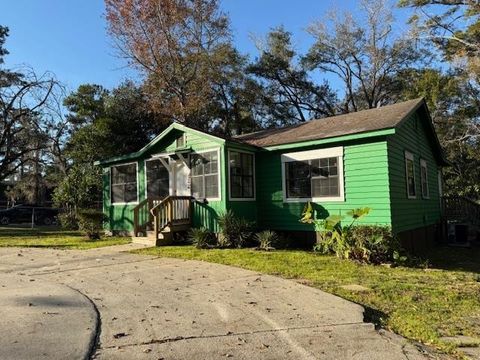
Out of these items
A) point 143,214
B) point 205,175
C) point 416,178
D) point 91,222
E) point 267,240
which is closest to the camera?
point 267,240

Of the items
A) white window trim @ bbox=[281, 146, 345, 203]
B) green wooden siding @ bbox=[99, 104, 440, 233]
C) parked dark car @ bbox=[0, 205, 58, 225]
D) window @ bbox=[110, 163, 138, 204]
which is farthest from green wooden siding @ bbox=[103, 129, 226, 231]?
parked dark car @ bbox=[0, 205, 58, 225]

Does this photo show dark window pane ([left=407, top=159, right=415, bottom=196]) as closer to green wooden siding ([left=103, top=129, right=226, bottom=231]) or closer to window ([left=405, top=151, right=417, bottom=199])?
window ([left=405, top=151, right=417, bottom=199])

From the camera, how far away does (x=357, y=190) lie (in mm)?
12367

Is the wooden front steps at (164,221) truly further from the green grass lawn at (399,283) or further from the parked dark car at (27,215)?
the parked dark car at (27,215)

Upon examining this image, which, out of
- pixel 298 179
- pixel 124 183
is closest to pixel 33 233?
pixel 124 183

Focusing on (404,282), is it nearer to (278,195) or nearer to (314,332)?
(314,332)

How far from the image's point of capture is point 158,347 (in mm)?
4582

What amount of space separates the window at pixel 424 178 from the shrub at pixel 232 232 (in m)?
6.87

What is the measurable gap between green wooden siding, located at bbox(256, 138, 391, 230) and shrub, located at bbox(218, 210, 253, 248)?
1352 millimetres

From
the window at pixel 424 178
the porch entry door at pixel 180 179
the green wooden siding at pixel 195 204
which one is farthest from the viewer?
the window at pixel 424 178

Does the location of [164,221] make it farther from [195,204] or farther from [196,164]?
[196,164]

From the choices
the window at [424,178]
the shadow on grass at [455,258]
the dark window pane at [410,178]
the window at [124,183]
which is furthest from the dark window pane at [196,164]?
the window at [424,178]

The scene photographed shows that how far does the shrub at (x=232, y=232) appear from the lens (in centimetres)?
1316

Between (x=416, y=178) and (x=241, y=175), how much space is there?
5.94 metres
